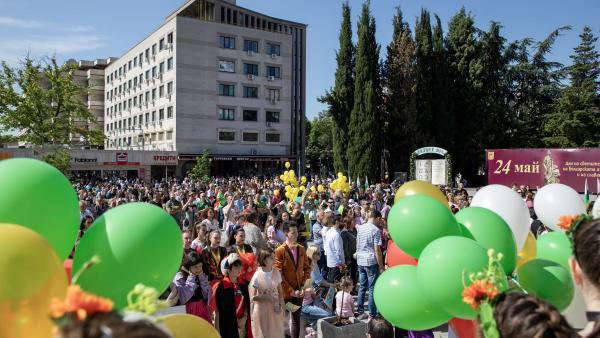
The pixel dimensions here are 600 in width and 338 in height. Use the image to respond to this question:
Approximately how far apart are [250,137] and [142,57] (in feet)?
52.3

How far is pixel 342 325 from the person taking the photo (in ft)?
18.2

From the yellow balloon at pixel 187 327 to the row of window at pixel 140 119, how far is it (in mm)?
44359

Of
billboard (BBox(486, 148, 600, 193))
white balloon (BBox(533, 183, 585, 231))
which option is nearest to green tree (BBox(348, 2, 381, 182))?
billboard (BBox(486, 148, 600, 193))

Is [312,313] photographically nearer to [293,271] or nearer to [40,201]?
[293,271]

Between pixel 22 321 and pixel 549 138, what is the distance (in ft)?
140

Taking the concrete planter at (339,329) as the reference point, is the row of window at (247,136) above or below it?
above

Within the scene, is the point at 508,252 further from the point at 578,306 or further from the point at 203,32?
the point at 203,32

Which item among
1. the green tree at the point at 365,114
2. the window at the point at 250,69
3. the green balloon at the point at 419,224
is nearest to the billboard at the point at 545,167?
the green tree at the point at 365,114

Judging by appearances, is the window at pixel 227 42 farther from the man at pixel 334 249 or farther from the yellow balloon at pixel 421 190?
the yellow balloon at pixel 421 190

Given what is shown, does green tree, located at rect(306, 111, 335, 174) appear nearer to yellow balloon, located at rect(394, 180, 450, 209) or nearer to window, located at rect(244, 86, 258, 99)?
window, located at rect(244, 86, 258, 99)

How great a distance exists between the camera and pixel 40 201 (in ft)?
7.21

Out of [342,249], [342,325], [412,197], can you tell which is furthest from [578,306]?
[342,249]

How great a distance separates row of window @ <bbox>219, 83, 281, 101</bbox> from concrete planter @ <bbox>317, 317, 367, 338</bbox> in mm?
42302

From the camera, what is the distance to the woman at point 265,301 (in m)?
4.92
